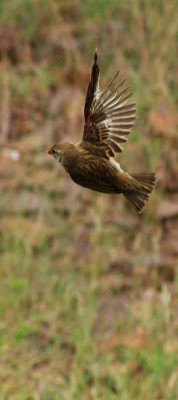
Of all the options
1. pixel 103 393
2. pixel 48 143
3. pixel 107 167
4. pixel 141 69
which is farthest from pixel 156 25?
pixel 107 167

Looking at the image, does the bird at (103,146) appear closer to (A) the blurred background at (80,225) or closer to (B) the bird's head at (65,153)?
(B) the bird's head at (65,153)

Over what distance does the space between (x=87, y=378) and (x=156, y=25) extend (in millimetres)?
2043

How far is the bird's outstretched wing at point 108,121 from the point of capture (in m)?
1.20

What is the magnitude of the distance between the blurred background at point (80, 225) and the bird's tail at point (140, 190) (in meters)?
2.84

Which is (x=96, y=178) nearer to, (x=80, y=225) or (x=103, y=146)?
(x=103, y=146)

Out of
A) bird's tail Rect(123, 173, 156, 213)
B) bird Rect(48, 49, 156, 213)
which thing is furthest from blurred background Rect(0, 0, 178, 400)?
bird Rect(48, 49, 156, 213)

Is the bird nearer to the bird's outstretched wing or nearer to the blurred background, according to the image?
the bird's outstretched wing

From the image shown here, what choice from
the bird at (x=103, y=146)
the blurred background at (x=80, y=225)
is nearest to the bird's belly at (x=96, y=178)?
the bird at (x=103, y=146)

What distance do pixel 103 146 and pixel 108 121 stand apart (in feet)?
0.13

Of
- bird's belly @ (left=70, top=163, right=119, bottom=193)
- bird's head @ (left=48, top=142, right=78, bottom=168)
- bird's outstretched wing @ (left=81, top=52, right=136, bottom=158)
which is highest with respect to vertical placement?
bird's outstretched wing @ (left=81, top=52, right=136, bottom=158)

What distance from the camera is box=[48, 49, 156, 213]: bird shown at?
1.17 meters

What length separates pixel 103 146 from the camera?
1.21 metres

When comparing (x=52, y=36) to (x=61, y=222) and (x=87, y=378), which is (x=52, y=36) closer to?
(x=61, y=222)

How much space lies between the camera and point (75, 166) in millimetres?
1178
